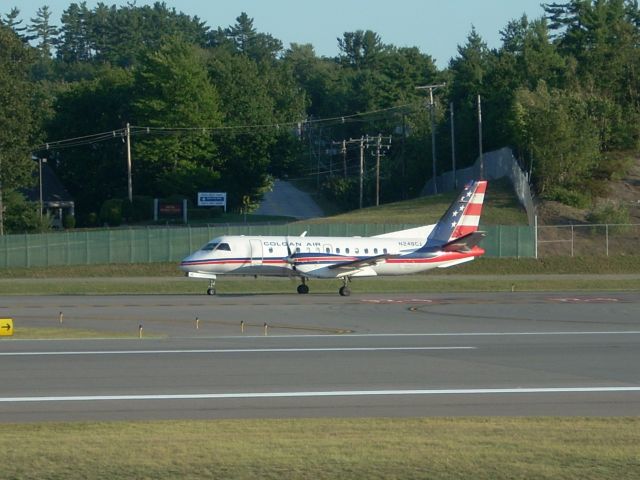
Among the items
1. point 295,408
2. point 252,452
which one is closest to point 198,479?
point 252,452

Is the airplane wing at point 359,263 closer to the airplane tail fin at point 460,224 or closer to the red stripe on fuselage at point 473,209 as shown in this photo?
the airplane tail fin at point 460,224

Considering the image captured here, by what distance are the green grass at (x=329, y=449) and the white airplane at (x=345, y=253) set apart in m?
26.5

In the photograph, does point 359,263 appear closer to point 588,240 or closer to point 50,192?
point 588,240

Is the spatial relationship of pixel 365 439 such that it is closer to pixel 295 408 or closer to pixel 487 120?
pixel 295 408

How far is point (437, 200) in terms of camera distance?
70750 millimetres

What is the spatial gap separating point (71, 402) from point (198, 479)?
19.4 feet

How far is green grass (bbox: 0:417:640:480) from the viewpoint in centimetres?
984

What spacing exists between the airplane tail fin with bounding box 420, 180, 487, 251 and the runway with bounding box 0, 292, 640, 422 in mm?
9277

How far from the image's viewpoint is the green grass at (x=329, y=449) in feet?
32.3

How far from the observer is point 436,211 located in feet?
218

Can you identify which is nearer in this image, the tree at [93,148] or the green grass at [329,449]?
the green grass at [329,449]

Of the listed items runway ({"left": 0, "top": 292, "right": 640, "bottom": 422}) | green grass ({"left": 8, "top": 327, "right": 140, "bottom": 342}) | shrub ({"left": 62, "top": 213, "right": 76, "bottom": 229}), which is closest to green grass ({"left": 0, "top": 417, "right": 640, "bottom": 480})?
runway ({"left": 0, "top": 292, "right": 640, "bottom": 422})

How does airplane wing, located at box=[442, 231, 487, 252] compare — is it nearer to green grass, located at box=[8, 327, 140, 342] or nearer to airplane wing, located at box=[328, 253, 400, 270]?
airplane wing, located at box=[328, 253, 400, 270]

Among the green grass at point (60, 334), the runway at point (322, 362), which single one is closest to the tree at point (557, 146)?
the runway at point (322, 362)
